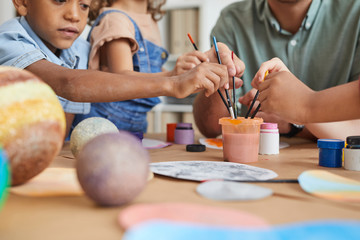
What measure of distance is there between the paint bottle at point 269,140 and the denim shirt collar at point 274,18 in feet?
2.17

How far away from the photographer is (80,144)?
0.66 meters

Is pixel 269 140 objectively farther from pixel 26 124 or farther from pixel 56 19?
pixel 56 19

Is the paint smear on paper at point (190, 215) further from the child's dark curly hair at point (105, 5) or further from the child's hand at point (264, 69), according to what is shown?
the child's dark curly hair at point (105, 5)

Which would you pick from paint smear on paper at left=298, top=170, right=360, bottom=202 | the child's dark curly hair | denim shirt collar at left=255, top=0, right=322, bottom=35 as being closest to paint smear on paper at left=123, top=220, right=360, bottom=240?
paint smear on paper at left=298, top=170, right=360, bottom=202

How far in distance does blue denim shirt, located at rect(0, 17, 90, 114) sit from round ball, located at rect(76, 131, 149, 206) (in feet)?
1.95

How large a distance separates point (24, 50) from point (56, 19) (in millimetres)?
171

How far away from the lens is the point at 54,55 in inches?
43.3

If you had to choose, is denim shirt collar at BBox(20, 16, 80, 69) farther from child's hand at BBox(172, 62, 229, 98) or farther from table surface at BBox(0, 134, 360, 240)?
table surface at BBox(0, 134, 360, 240)

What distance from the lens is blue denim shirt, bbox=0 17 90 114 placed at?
2.89 ft

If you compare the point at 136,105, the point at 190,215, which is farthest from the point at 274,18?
the point at 190,215

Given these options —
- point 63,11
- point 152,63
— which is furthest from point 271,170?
point 152,63

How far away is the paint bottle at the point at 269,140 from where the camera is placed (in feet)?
2.77

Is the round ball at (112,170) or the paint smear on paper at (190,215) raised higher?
the round ball at (112,170)

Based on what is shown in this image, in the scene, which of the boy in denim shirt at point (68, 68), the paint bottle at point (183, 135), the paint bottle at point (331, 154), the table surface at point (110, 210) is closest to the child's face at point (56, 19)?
the boy in denim shirt at point (68, 68)
